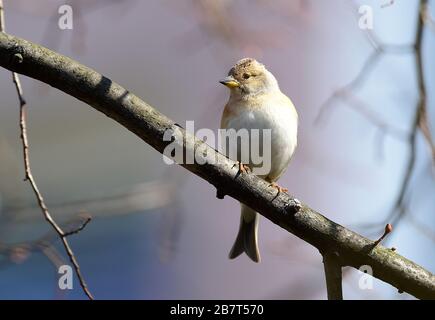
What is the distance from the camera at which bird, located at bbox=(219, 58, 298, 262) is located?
4148 millimetres

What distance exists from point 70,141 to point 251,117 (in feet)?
12.5

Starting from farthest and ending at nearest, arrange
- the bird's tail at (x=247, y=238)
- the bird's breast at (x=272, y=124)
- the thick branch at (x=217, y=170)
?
1. the bird's tail at (x=247, y=238)
2. the bird's breast at (x=272, y=124)
3. the thick branch at (x=217, y=170)

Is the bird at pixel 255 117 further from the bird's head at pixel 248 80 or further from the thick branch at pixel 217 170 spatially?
the thick branch at pixel 217 170

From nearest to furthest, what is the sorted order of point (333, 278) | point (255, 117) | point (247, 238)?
1. point (333, 278)
2. point (255, 117)
3. point (247, 238)

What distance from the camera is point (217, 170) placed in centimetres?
298

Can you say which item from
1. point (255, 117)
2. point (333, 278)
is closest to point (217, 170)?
point (333, 278)

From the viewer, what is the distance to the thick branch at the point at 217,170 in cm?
288

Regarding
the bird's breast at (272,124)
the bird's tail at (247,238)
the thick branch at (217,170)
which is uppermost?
the bird's breast at (272,124)

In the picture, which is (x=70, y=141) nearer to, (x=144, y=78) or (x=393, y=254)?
(x=144, y=78)

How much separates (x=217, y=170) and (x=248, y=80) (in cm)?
164

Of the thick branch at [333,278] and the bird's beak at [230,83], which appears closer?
the thick branch at [333,278]

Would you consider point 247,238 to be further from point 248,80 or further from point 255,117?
point 248,80

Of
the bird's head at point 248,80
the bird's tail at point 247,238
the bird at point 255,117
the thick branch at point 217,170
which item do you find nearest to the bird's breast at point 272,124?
the bird at point 255,117

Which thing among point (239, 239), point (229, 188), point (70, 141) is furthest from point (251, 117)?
point (70, 141)
